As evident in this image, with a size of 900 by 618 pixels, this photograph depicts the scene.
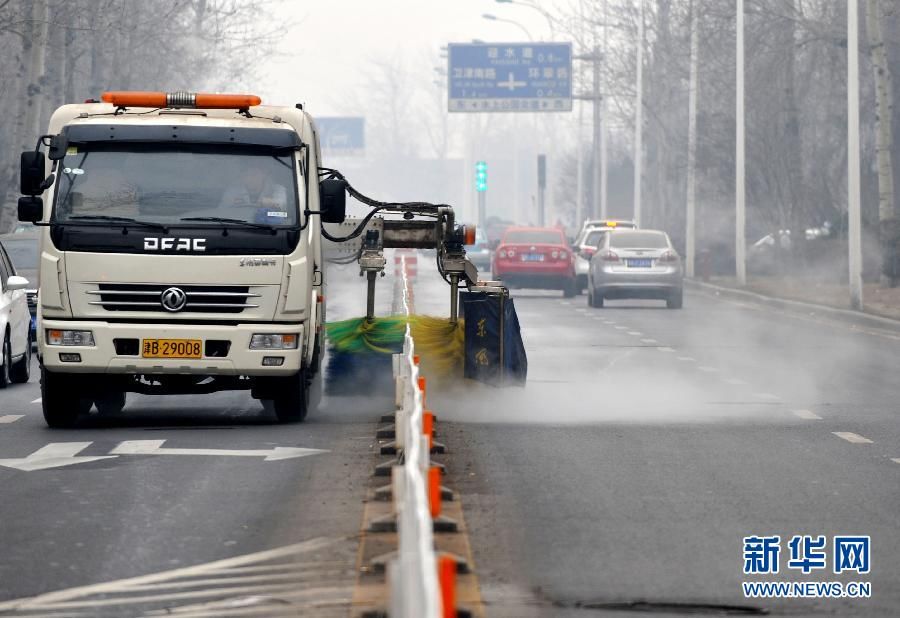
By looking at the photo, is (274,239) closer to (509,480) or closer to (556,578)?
(509,480)

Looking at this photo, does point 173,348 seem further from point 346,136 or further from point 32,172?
point 346,136

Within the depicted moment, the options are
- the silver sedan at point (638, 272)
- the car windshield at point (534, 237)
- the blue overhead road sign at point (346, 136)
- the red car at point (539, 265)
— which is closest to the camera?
the silver sedan at point (638, 272)

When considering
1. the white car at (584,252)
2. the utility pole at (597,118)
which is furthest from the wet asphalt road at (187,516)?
the utility pole at (597,118)

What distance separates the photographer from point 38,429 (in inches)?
596

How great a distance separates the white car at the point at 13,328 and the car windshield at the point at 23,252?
5457 millimetres

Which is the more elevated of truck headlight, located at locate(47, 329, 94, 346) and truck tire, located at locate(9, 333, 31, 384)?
truck headlight, located at locate(47, 329, 94, 346)

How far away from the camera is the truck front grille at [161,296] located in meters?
14.5

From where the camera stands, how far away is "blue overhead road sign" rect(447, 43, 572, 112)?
82.6 m

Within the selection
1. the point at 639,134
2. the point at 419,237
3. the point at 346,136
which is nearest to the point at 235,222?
the point at 419,237

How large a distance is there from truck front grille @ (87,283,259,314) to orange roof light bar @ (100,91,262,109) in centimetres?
153

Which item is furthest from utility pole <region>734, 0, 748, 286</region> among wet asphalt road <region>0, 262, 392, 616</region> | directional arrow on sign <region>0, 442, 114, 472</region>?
directional arrow on sign <region>0, 442, 114, 472</region>

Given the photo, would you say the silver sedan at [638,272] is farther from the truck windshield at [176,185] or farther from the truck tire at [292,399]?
the truck windshield at [176,185]

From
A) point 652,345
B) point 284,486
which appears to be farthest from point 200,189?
point 652,345

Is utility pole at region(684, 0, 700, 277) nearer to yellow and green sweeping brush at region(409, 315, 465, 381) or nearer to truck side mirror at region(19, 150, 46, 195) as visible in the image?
yellow and green sweeping brush at region(409, 315, 465, 381)
